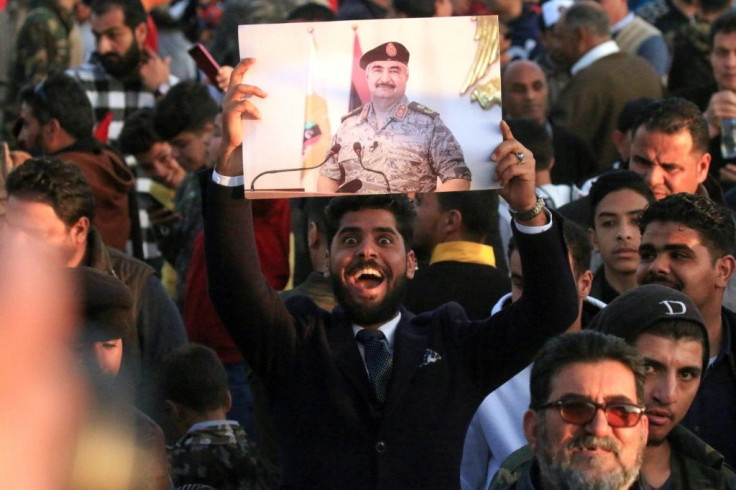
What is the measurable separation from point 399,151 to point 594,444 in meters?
1.15

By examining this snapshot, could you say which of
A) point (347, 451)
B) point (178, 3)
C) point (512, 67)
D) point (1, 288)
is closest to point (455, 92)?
point (347, 451)

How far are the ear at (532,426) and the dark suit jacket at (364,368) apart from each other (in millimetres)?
564

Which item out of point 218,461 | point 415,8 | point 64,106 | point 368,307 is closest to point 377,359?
point 368,307

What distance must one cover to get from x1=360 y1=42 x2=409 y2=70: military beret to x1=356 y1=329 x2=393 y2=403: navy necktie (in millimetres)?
897

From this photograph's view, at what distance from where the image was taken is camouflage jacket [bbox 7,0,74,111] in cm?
1106

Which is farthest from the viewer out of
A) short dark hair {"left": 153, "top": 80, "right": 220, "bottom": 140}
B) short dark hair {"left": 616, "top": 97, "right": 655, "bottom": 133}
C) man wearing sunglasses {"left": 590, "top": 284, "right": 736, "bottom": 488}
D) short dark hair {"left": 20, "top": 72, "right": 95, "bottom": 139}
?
short dark hair {"left": 153, "top": 80, "right": 220, "bottom": 140}

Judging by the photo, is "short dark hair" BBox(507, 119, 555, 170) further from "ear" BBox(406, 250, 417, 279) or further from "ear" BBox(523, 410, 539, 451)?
"ear" BBox(523, 410, 539, 451)

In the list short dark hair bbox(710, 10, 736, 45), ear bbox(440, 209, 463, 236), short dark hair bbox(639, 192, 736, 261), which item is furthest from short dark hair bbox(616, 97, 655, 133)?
short dark hair bbox(639, 192, 736, 261)

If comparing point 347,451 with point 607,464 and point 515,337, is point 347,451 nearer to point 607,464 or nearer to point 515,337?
point 515,337

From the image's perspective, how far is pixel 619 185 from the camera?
6953mm

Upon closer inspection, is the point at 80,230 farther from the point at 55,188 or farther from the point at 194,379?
the point at 194,379

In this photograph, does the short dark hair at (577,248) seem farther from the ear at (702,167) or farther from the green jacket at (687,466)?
the green jacket at (687,466)

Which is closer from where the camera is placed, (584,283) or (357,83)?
(357,83)

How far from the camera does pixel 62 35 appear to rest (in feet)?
37.2
